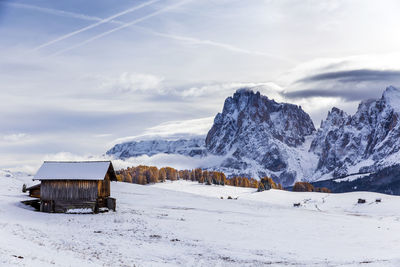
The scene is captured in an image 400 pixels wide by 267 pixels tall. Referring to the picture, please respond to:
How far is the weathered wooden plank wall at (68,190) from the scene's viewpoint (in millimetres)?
62656

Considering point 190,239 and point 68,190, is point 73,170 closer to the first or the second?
point 68,190

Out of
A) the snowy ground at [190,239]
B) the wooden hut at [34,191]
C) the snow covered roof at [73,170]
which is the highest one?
the snow covered roof at [73,170]

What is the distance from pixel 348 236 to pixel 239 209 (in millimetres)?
27973

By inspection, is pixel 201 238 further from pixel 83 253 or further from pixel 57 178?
pixel 57 178

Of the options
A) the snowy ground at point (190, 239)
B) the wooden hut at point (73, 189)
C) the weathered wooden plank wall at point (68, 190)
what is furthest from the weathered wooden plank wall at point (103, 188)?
the snowy ground at point (190, 239)

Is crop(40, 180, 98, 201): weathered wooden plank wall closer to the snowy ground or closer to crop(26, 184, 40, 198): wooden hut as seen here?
the snowy ground

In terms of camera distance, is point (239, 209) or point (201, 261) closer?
point (201, 261)

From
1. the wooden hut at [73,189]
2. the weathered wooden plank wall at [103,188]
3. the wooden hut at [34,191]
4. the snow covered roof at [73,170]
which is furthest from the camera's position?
the wooden hut at [34,191]

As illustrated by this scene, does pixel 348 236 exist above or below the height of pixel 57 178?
below

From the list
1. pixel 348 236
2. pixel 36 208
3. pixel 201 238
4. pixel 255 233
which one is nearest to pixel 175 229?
pixel 201 238

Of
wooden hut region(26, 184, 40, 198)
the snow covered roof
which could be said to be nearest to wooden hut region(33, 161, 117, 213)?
the snow covered roof

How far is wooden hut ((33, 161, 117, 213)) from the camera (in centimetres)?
6216

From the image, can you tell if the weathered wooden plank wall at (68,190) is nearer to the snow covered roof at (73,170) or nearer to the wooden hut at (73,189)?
the wooden hut at (73,189)

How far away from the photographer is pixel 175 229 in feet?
162
